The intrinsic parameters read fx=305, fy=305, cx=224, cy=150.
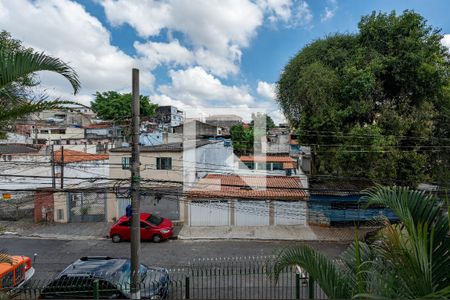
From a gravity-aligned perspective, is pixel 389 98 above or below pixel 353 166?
above

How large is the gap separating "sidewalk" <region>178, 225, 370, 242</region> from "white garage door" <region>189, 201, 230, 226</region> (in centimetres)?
35

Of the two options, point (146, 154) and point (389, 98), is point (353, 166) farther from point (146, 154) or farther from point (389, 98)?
point (146, 154)

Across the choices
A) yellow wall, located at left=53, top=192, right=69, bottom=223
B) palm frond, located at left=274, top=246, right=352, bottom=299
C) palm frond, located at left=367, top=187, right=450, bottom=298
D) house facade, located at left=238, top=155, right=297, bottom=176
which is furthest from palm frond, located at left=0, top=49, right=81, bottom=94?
house facade, located at left=238, top=155, right=297, bottom=176

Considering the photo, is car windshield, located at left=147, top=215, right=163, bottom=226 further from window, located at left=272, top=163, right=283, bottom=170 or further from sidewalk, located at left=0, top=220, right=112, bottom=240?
window, located at left=272, top=163, right=283, bottom=170

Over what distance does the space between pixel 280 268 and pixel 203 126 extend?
3797 centimetres

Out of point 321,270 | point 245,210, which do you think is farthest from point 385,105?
point 321,270

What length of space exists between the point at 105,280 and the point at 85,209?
38.3ft

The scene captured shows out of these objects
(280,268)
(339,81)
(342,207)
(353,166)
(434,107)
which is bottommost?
(342,207)

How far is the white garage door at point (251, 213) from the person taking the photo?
16267 mm

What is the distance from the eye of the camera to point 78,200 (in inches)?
701

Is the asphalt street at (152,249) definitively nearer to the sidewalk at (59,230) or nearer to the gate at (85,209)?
the sidewalk at (59,230)

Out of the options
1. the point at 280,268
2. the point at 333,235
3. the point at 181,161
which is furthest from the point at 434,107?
the point at 280,268

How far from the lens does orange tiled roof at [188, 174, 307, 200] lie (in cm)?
1560

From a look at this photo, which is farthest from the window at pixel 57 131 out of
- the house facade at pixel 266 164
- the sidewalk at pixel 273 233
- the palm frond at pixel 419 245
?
the palm frond at pixel 419 245
